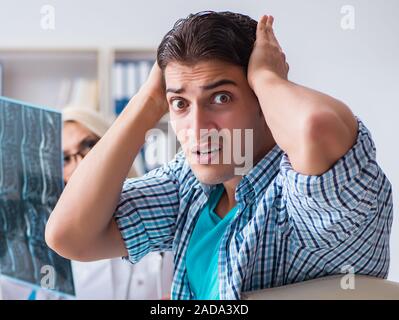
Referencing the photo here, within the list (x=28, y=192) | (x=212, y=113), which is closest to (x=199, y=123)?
(x=212, y=113)

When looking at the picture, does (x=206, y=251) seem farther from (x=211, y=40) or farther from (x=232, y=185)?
(x=211, y=40)

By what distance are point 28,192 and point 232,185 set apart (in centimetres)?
89

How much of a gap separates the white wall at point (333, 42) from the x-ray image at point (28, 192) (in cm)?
118

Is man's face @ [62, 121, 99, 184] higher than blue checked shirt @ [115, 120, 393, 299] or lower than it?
lower

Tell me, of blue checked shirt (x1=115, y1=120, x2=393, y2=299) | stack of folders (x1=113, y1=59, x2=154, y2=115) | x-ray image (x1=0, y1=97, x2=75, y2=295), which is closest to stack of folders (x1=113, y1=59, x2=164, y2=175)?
stack of folders (x1=113, y1=59, x2=154, y2=115)

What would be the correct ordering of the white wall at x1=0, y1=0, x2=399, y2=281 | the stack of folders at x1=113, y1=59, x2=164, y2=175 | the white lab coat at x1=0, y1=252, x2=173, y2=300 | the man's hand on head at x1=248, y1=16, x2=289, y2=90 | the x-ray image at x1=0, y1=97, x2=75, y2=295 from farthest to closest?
the stack of folders at x1=113, y1=59, x2=164, y2=175 → the white wall at x1=0, y1=0, x2=399, y2=281 → the white lab coat at x1=0, y1=252, x2=173, y2=300 → the x-ray image at x1=0, y1=97, x2=75, y2=295 → the man's hand on head at x1=248, y1=16, x2=289, y2=90

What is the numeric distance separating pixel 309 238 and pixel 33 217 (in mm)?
1023

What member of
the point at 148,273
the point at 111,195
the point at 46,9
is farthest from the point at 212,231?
the point at 46,9

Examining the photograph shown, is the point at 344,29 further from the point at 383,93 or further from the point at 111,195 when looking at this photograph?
the point at 111,195

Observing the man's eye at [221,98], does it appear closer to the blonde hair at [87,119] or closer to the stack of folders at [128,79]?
the blonde hair at [87,119]

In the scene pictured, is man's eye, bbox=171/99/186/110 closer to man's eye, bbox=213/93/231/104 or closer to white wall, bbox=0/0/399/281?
man's eye, bbox=213/93/231/104

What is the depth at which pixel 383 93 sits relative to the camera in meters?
2.62

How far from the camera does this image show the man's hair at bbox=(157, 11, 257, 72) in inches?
34.9

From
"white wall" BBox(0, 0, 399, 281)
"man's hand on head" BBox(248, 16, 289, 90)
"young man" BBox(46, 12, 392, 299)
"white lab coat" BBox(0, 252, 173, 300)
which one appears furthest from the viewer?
"white wall" BBox(0, 0, 399, 281)
